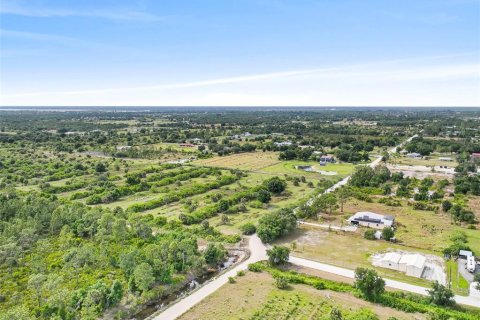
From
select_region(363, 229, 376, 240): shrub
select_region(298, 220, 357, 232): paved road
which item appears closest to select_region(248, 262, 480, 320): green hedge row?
select_region(363, 229, 376, 240): shrub

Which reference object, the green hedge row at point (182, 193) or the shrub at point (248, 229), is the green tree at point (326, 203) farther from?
the green hedge row at point (182, 193)

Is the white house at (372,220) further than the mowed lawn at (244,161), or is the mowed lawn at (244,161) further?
the mowed lawn at (244,161)

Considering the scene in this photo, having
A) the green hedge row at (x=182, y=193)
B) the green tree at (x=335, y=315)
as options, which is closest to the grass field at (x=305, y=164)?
the green hedge row at (x=182, y=193)

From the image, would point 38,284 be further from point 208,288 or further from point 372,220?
point 372,220

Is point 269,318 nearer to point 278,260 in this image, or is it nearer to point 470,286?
point 278,260

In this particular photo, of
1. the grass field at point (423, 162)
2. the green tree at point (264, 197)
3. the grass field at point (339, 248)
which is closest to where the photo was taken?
the grass field at point (339, 248)

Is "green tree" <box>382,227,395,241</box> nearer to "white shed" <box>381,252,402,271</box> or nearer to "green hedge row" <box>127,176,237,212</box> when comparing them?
"white shed" <box>381,252,402,271</box>
